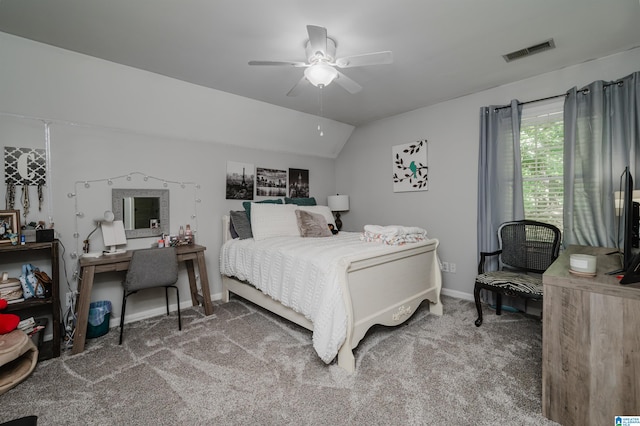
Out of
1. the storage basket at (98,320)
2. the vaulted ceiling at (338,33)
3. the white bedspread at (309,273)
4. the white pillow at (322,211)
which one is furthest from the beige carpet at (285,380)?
the vaulted ceiling at (338,33)

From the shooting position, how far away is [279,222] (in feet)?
10.6

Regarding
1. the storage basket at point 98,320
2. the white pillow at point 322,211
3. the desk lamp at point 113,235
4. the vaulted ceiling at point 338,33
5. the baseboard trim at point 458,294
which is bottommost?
the baseboard trim at point 458,294

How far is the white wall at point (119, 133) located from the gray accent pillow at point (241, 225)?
0.31 meters

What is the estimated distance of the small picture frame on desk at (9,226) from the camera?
211 cm

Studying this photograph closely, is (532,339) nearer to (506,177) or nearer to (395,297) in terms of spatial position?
(395,297)

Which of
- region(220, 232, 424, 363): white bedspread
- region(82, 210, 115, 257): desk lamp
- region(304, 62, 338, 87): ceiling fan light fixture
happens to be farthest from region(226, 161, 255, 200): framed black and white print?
region(304, 62, 338, 87): ceiling fan light fixture

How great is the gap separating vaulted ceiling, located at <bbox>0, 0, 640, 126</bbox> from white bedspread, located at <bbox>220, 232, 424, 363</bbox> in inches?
63.5

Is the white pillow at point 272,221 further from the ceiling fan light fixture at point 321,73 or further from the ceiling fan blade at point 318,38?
the ceiling fan blade at point 318,38

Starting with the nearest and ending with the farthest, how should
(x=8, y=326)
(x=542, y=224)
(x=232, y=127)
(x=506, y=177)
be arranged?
(x=8, y=326), (x=542, y=224), (x=506, y=177), (x=232, y=127)

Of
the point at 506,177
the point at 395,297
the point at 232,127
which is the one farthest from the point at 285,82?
the point at 506,177

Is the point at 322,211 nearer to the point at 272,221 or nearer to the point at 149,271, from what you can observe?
the point at 272,221

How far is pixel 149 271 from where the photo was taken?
247 centimetres

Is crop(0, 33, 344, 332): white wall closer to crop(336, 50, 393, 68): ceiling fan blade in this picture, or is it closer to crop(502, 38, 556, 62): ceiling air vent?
crop(336, 50, 393, 68): ceiling fan blade

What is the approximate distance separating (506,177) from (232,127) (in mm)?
3147
